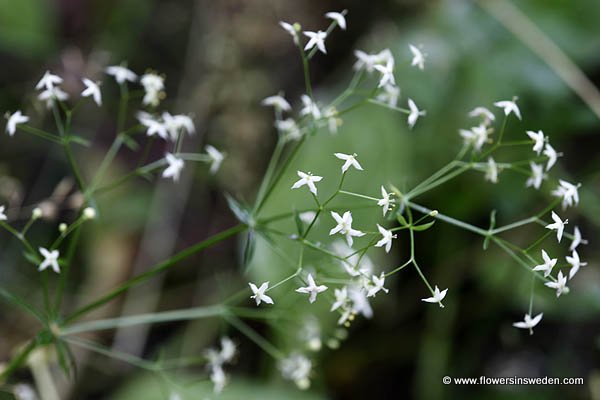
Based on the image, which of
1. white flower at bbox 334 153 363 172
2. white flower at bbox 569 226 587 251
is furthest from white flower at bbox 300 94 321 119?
white flower at bbox 569 226 587 251

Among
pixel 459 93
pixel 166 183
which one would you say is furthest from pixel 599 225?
pixel 166 183

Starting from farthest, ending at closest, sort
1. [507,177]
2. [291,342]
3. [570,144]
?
[570,144]
[507,177]
[291,342]

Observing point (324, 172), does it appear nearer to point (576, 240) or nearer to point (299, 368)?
point (299, 368)

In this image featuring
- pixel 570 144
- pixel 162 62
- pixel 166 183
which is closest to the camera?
pixel 570 144

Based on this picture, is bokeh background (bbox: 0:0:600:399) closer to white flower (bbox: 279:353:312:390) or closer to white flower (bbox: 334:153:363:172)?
white flower (bbox: 279:353:312:390)

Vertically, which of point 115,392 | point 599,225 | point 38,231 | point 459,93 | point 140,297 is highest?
point 459,93

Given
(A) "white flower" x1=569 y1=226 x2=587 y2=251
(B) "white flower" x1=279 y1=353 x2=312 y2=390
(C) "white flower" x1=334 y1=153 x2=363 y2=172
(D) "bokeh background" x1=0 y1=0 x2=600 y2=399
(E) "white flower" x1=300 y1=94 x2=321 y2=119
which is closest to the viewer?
(C) "white flower" x1=334 y1=153 x2=363 y2=172

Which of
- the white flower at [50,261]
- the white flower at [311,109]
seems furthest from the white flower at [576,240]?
the white flower at [50,261]

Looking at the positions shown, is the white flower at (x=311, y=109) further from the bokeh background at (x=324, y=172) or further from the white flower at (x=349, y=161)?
the bokeh background at (x=324, y=172)

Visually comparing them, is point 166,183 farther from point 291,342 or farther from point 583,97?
point 583,97
